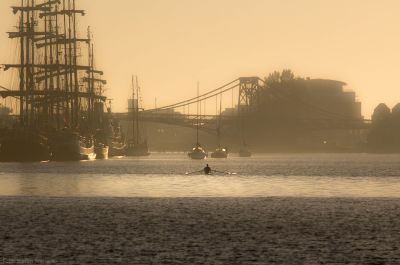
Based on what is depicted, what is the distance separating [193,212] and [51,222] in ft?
29.5

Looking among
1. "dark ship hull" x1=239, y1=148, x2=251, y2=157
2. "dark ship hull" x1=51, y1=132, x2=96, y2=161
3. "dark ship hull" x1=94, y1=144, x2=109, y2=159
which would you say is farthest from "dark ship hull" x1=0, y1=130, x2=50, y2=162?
"dark ship hull" x1=239, y1=148, x2=251, y2=157

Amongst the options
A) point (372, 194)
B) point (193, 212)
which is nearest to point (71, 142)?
point (372, 194)

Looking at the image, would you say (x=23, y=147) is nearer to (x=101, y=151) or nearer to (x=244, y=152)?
(x=101, y=151)

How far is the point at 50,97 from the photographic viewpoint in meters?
141

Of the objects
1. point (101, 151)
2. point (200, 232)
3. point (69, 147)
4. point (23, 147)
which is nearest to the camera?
point (200, 232)

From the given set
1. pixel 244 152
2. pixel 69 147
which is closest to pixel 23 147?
pixel 69 147

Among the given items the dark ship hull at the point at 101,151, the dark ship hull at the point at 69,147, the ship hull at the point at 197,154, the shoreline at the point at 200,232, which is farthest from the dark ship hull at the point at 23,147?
the shoreline at the point at 200,232

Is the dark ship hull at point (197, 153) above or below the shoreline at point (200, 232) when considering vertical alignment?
above

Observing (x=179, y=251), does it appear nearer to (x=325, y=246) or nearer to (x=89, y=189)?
(x=325, y=246)

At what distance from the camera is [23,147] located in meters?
135

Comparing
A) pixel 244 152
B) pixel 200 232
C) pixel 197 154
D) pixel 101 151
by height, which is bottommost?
pixel 200 232

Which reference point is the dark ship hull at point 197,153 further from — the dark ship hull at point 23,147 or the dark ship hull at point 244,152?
the dark ship hull at point 23,147

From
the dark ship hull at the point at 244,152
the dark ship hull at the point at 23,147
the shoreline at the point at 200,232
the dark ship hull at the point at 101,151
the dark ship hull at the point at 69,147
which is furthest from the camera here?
the dark ship hull at the point at 244,152

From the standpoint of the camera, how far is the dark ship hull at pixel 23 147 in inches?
5231
